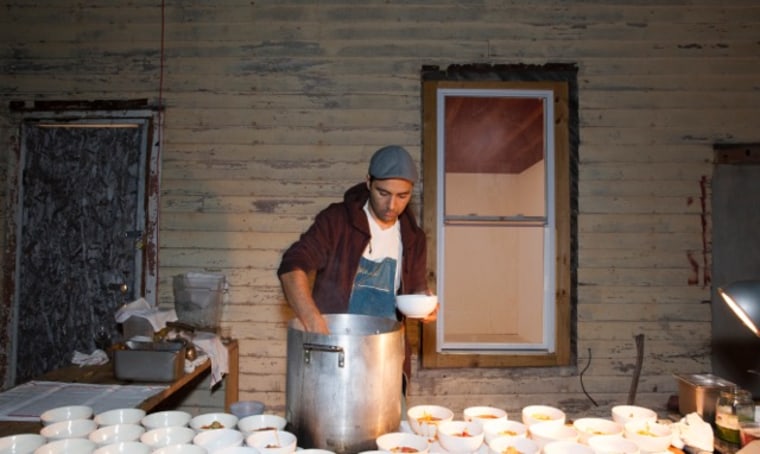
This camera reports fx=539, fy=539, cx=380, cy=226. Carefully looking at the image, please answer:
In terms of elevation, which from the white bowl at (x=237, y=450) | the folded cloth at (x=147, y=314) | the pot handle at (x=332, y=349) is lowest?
the white bowl at (x=237, y=450)

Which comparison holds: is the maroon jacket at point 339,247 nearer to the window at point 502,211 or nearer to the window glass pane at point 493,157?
the window at point 502,211

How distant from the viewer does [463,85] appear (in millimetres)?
4699

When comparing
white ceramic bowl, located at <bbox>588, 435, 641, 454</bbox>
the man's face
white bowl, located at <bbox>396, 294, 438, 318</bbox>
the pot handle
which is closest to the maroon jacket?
the man's face

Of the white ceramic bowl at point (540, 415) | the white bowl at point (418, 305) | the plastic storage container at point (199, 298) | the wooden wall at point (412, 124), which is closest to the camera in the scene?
the white ceramic bowl at point (540, 415)

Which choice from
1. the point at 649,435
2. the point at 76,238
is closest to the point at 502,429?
the point at 649,435

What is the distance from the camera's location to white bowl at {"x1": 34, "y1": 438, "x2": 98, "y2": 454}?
71.8 inches

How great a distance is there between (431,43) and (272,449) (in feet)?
12.6

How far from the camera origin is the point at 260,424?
2143 mm

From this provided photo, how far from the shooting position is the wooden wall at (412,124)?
4.66 metres

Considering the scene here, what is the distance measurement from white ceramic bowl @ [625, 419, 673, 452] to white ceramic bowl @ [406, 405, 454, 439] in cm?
70

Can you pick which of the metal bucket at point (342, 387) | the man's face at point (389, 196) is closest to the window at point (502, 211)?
the man's face at point (389, 196)

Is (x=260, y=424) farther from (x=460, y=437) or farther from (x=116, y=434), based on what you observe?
(x=460, y=437)

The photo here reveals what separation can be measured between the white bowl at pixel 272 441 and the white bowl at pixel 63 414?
901mm

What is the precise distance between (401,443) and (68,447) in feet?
3.79
